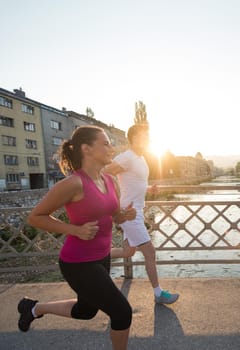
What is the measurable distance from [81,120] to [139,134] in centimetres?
4785

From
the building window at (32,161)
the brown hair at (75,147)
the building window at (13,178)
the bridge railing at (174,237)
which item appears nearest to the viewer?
the brown hair at (75,147)

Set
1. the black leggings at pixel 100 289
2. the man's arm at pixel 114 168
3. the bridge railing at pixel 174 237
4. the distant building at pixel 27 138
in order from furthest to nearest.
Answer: the distant building at pixel 27 138, the bridge railing at pixel 174 237, the man's arm at pixel 114 168, the black leggings at pixel 100 289

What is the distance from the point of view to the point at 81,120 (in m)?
49.7

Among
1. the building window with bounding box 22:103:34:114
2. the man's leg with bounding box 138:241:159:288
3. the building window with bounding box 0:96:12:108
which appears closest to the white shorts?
the man's leg with bounding box 138:241:159:288

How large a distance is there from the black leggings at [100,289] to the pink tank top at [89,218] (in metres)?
0.05

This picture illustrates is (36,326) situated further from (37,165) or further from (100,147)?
(37,165)

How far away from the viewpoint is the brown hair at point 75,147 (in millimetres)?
2014

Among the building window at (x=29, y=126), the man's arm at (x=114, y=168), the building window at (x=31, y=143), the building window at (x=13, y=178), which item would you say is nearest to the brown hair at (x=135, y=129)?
the man's arm at (x=114, y=168)

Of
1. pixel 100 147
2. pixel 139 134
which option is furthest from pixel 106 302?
pixel 139 134

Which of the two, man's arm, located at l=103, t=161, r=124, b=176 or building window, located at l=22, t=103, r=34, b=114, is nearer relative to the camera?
man's arm, located at l=103, t=161, r=124, b=176

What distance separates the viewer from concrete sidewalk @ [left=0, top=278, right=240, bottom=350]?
2.57 meters

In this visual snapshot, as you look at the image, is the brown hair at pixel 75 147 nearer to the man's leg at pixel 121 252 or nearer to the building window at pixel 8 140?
the man's leg at pixel 121 252

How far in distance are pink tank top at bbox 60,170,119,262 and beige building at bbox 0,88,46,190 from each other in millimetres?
32889

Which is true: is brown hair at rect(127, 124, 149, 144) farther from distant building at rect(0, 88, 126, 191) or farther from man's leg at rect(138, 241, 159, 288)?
distant building at rect(0, 88, 126, 191)
